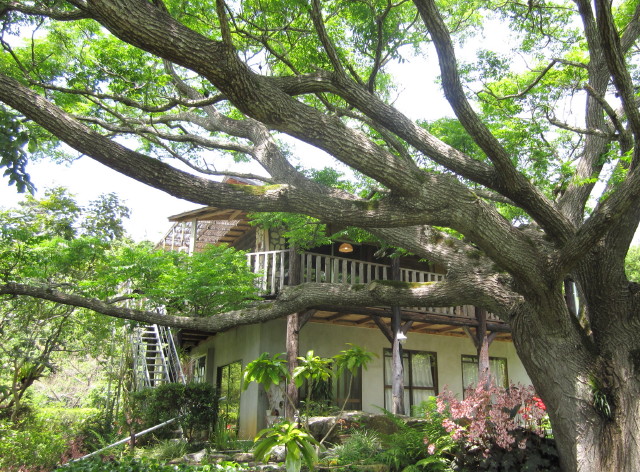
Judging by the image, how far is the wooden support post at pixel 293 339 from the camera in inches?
444

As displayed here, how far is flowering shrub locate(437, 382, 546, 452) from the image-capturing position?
265 inches

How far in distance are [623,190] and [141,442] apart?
31.6 ft

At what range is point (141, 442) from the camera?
35.7 ft

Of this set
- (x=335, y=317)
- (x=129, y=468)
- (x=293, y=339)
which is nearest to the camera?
(x=129, y=468)

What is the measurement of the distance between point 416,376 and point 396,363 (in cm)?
347

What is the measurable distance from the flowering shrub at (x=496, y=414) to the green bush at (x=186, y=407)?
18.5 feet

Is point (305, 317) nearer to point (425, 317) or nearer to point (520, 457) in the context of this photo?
point (425, 317)

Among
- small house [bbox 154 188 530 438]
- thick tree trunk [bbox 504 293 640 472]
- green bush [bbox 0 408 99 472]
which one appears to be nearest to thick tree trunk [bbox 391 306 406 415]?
small house [bbox 154 188 530 438]

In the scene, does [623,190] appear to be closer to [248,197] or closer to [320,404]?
[248,197]

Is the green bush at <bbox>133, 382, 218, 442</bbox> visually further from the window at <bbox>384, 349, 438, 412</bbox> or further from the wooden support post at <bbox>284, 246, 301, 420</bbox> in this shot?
the window at <bbox>384, 349, 438, 412</bbox>

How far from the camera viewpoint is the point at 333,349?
47.9 feet

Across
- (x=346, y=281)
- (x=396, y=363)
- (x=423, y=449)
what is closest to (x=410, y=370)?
(x=396, y=363)

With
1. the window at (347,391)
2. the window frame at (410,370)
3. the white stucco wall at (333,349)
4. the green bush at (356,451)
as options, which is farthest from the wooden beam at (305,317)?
the window frame at (410,370)

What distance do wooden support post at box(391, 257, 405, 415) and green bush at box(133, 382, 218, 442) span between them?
13.0 feet
